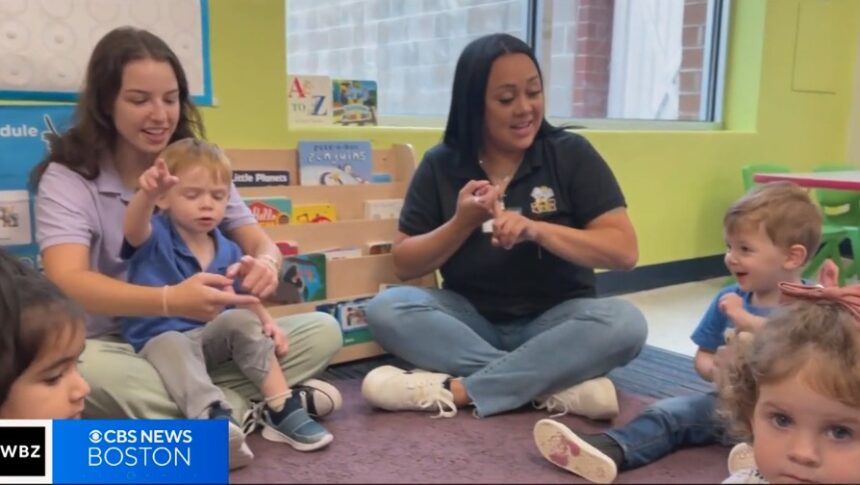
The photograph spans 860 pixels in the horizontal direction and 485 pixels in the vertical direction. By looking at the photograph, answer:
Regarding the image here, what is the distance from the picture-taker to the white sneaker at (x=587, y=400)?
1.47 m

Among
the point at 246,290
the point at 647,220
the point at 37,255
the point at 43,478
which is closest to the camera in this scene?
the point at 43,478

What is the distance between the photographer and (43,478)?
0.70 m

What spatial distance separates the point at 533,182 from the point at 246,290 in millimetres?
666

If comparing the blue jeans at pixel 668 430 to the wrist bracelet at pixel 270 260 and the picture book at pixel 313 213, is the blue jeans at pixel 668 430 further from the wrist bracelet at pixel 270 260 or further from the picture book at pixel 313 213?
the picture book at pixel 313 213

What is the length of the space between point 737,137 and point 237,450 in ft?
8.69

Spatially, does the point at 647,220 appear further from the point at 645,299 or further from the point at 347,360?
the point at 347,360

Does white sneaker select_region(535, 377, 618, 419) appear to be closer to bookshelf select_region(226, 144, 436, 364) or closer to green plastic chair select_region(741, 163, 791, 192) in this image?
bookshelf select_region(226, 144, 436, 364)

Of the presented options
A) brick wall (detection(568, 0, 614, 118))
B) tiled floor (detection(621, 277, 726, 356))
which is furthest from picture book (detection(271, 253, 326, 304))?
brick wall (detection(568, 0, 614, 118))

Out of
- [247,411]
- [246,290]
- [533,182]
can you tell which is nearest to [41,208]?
[246,290]

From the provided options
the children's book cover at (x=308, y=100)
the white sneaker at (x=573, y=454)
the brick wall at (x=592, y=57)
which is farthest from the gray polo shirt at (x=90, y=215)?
the brick wall at (x=592, y=57)

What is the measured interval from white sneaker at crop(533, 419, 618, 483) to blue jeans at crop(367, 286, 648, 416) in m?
0.23

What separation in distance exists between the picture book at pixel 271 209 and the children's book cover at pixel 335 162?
9 cm

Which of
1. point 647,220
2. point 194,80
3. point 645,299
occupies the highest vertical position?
point 194,80

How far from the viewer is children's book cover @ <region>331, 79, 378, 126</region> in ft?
6.88
